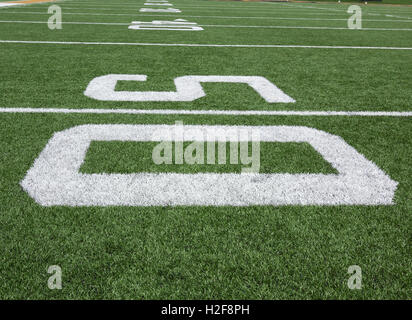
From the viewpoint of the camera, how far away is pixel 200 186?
218 cm

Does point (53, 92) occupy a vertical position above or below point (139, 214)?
above

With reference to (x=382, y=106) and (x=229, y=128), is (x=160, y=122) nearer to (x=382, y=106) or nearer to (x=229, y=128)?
(x=229, y=128)

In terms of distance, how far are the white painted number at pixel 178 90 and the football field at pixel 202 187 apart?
0.09 ft

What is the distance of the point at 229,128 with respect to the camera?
118 inches

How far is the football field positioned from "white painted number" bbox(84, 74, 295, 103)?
3cm

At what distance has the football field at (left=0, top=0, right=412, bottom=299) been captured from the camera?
1.54 m

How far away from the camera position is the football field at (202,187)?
5.07ft

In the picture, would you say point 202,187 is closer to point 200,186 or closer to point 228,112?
point 200,186

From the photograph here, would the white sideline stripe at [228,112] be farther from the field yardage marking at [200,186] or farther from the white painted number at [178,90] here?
the field yardage marking at [200,186]

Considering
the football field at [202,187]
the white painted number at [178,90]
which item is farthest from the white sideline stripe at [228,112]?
the white painted number at [178,90]
